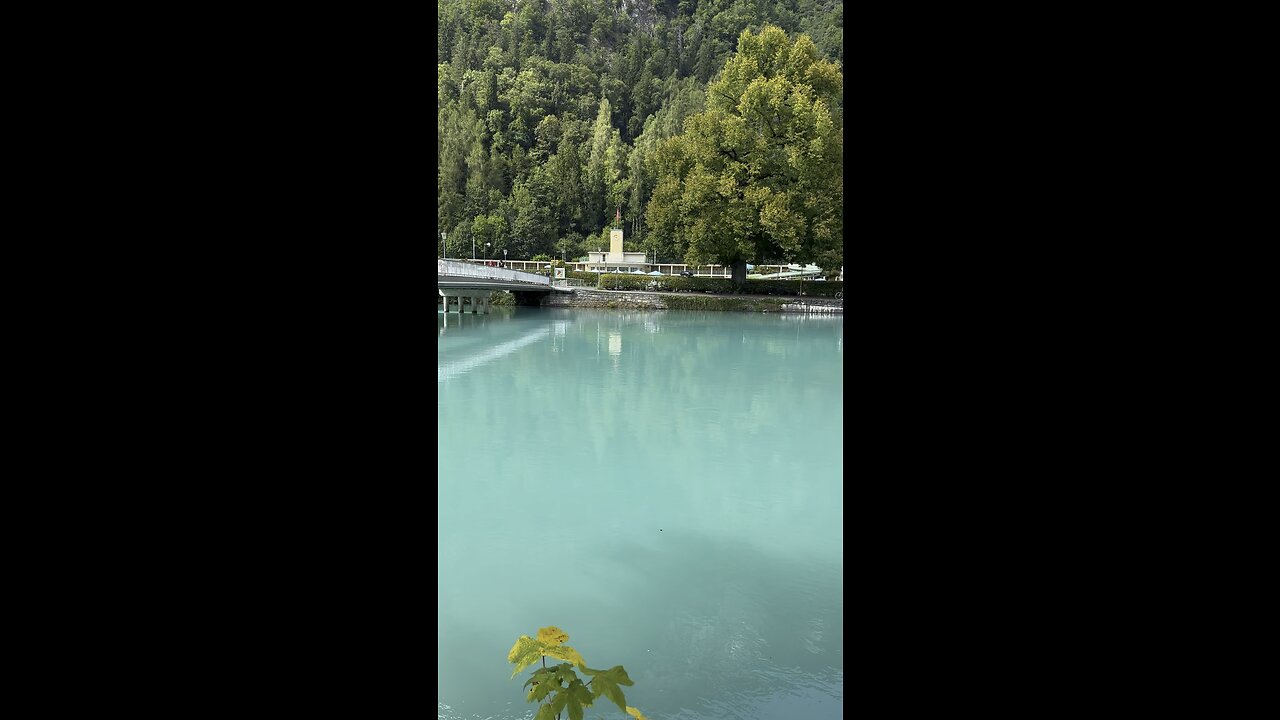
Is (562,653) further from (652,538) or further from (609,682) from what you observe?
(652,538)

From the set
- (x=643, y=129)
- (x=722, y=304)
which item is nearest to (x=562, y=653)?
(x=722, y=304)

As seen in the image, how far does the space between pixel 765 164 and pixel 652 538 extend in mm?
27808

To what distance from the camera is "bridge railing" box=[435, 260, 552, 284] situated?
2766 cm

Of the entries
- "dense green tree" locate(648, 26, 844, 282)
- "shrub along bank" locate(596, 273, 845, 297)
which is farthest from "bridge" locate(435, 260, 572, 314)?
"dense green tree" locate(648, 26, 844, 282)

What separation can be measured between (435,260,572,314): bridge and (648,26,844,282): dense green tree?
5750 mm

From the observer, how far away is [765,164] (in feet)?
108

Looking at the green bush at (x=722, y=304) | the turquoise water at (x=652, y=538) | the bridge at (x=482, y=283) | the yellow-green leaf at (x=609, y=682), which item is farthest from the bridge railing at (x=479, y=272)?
the yellow-green leaf at (x=609, y=682)

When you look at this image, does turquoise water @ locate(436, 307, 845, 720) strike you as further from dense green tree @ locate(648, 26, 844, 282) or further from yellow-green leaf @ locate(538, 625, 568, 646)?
dense green tree @ locate(648, 26, 844, 282)
